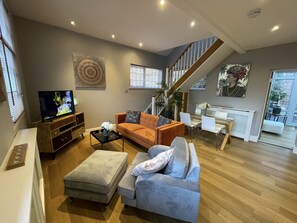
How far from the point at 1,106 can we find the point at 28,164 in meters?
0.73

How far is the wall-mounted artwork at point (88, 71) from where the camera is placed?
3.62 meters

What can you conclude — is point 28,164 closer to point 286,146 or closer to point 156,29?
point 156,29

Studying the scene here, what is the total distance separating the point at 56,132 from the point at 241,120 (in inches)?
194

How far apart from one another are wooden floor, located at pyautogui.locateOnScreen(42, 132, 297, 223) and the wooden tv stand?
0.80 feet

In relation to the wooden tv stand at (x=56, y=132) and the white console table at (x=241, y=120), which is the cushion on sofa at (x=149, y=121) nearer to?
the wooden tv stand at (x=56, y=132)

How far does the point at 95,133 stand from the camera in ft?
9.96

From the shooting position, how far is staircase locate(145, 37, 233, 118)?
3768mm

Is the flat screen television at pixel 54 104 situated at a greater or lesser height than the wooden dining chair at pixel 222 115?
greater

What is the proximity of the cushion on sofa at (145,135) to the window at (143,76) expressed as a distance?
2296 millimetres

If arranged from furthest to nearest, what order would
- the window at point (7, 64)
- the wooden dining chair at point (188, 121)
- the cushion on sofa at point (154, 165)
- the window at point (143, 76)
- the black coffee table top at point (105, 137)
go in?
the window at point (143, 76), the wooden dining chair at point (188, 121), the black coffee table top at point (105, 137), the window at point (7, 64), the cushion on sofa at point (154, 165)

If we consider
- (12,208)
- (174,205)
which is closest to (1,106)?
(12,208)

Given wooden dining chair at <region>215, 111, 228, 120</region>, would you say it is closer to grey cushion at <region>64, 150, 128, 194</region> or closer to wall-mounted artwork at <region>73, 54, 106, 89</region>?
grey cushion at <region>64, 150, 128, 194</region>

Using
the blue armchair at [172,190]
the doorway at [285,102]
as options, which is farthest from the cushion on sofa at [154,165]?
the doorway at [285,102]

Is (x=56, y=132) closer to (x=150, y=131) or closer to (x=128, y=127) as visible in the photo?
(x=128, y=127)
